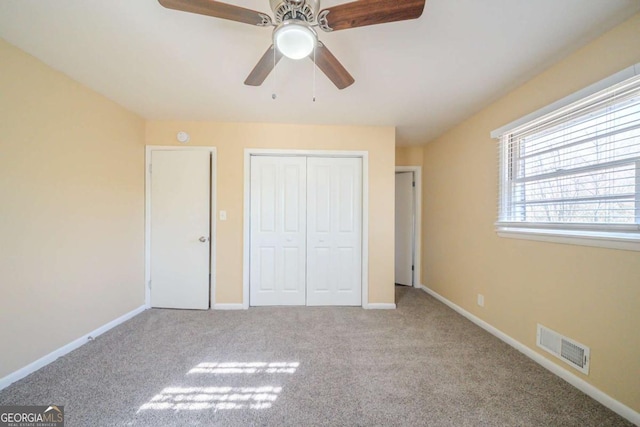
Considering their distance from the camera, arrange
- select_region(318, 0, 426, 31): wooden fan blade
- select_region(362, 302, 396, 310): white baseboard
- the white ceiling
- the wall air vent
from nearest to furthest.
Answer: select_region(318, 0, 426, 31): wooden fan blade < the white ceiling < the wall air vent < select_region(362, 302, 396, 310): white baseboard

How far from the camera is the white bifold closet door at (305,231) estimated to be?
9.48ft

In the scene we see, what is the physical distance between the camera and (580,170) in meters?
1.56

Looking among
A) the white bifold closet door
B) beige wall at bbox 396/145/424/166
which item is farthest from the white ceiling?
beige wall at bbox 396/145/424/166

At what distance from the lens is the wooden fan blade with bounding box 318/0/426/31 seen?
0.98m

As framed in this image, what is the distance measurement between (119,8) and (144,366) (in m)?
2.33

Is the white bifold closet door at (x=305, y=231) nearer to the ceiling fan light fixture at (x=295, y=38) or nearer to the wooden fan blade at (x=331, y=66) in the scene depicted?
the wooden fan blade at (x=331, y=66)

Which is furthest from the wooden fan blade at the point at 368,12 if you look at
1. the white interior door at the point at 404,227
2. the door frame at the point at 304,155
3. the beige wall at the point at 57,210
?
the white interior door at the point at 404,227

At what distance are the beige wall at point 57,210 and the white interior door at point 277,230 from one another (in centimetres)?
135

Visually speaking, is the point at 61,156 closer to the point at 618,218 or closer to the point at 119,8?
the point at 119,8

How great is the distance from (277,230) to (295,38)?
7.00 ft

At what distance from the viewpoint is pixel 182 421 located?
1.27 m

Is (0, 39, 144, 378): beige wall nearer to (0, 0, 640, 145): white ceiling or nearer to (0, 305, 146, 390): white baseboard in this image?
(0, 305, 146, 390): white baseboard

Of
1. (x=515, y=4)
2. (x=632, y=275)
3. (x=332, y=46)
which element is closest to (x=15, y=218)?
(x=332, y=46)

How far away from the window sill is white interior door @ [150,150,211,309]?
3.18m
